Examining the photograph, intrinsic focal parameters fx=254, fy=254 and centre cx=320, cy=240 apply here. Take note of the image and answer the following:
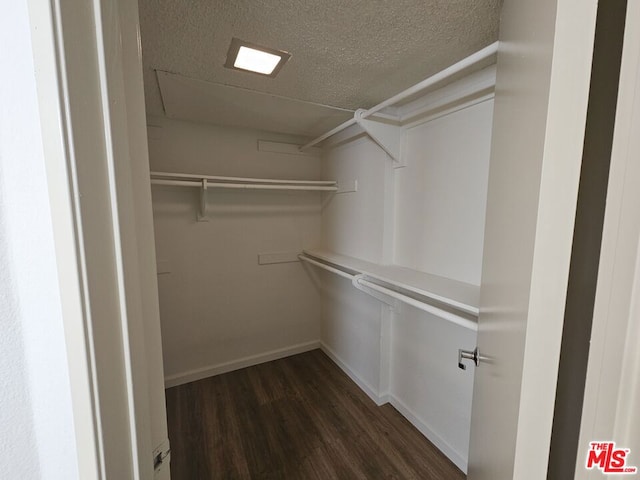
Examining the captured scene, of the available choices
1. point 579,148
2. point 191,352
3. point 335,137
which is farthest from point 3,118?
point 191,352

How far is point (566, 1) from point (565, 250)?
32 centimetres

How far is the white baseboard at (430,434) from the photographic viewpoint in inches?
57.2

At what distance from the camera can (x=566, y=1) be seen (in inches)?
12.9

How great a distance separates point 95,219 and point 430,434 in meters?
2.07

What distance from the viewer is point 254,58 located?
46.9 inches

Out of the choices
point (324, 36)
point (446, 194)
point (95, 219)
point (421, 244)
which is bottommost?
point (421, 244)

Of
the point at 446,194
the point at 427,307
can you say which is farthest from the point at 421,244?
the point at 427,307

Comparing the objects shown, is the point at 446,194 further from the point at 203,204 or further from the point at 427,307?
the point at 203,204

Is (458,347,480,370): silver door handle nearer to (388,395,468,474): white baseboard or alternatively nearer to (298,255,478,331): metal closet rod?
(298,255,478,331): metal closet rod

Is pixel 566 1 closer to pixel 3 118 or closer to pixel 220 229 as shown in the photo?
pixel 3 118

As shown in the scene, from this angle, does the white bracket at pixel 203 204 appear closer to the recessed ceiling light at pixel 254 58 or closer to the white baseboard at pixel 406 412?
the recessed ceiling light at pixel 254 58

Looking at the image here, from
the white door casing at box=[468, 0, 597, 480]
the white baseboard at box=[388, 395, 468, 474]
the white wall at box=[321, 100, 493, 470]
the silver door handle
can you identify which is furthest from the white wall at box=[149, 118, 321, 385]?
the white door casing at box=[468, 0, 597, 480]

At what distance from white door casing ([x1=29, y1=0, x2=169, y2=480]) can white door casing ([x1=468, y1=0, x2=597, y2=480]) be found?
602 millimetres

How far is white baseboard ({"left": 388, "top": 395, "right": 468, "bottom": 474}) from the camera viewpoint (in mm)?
1452
